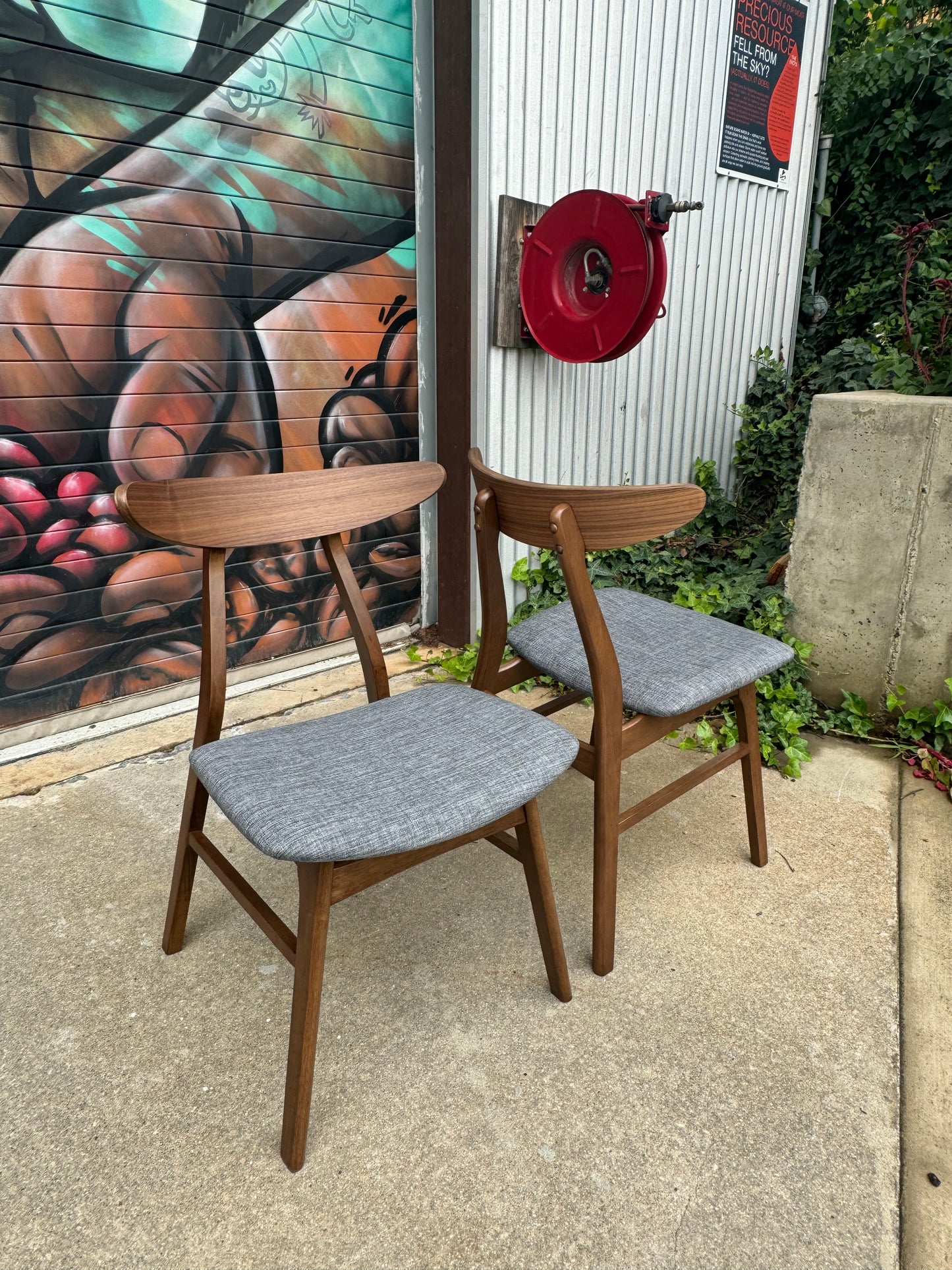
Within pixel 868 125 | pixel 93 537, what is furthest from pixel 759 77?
pixel 93 537

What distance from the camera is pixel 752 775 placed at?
6.86 ft

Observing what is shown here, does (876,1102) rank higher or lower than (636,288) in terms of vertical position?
lower

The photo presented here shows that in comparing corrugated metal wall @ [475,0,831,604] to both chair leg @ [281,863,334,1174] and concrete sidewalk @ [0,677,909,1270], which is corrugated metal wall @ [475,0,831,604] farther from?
chair leg @ [281,863,334,1174]

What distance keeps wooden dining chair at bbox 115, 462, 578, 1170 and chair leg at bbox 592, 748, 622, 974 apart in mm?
119

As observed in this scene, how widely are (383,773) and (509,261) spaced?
7.86 ft

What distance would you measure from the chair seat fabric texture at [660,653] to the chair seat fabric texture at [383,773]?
0.25m

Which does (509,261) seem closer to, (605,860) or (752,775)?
(752,775)

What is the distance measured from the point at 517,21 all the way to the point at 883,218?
11.7 feet

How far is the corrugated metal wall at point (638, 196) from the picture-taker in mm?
3088

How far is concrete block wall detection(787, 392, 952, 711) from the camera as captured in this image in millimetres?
2600

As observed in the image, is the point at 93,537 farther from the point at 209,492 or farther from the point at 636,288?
the point at 636,288

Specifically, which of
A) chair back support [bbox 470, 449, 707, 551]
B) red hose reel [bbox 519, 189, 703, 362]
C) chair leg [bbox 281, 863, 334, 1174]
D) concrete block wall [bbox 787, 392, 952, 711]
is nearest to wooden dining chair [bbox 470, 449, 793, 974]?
chair back support [bbox 470, 449, 707, 551]

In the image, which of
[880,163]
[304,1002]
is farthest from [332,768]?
[880,163]

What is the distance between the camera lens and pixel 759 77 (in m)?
4.46
